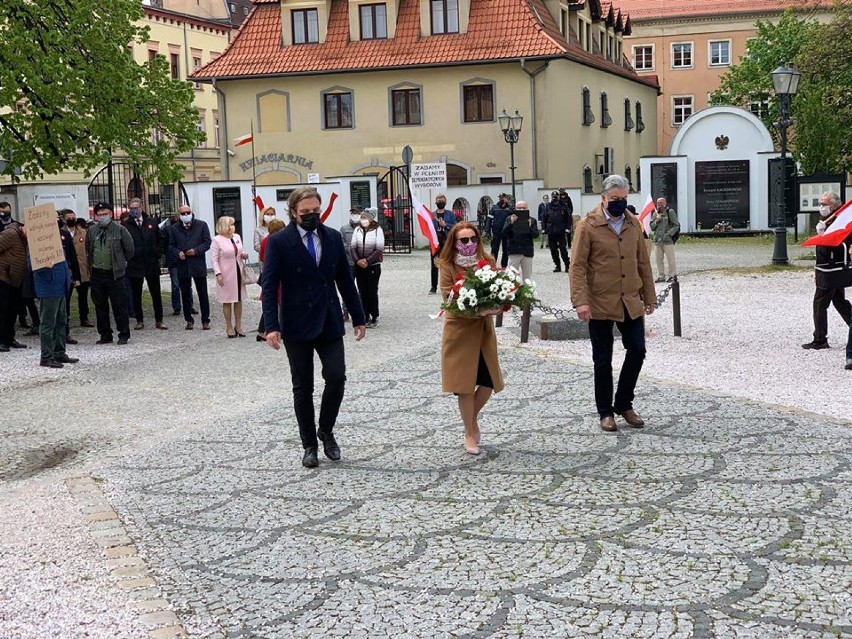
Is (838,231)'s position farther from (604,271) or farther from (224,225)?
(224,225)

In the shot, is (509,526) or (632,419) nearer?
(509,526)

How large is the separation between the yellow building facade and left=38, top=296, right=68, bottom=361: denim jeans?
1297 inches

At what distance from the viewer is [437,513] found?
706 centimetres

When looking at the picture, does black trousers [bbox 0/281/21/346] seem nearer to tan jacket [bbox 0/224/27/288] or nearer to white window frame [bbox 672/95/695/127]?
tan jacket [bbox 0/224/27/288]

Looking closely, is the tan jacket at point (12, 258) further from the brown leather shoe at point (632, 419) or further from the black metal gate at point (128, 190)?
the brown leather shoe at point (632, 419)

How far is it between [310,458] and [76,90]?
12.5 metres

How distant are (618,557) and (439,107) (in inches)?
1698

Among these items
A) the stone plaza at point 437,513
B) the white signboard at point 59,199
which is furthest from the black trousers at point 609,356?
the white signboard at point 59,199

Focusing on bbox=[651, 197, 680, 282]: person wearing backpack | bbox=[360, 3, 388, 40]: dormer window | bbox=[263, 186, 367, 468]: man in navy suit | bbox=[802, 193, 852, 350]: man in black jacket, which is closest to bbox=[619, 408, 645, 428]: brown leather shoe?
bbox=[263, 186, 367, 468]: man in navy suit

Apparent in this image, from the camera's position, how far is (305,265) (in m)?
8.51

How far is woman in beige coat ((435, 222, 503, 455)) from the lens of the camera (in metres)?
8.63

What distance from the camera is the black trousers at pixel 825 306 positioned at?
13947mm

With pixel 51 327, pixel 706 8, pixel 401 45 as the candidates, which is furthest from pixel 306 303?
pixel 706 8

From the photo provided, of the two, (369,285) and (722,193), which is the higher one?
(722,193)
